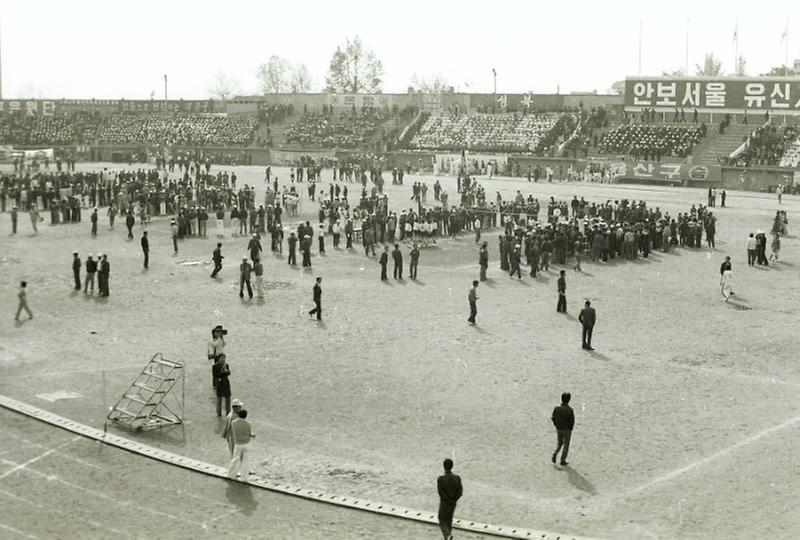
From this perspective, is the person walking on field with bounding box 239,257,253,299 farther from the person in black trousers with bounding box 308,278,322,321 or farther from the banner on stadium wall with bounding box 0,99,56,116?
the banner on stadium wall with bounding box 0,99,56,116

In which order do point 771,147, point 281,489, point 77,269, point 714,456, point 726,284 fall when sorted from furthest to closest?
point 771,147 → point 77,269 → point 726,284 → point 714,456 → point 281,489

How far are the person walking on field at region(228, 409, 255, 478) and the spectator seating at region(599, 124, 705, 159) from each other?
5470 centimetres

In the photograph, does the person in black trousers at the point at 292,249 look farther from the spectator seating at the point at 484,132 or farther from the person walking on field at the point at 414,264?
the spectator seating at the point at 484,132

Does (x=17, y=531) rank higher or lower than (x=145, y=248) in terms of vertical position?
lower

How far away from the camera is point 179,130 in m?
88.4

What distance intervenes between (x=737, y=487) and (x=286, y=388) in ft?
27.4

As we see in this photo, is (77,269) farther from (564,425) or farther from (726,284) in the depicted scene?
(726,284)

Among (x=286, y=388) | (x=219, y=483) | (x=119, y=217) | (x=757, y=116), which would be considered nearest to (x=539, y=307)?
(x=286, y=388)

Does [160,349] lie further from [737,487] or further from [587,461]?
[737,487]

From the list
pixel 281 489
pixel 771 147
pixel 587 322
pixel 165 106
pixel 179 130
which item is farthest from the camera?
pixel 165 106

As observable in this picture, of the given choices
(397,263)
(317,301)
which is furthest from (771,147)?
(317,301)

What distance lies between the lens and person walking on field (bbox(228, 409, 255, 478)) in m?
13.4

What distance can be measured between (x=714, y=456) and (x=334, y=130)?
69.8 metres

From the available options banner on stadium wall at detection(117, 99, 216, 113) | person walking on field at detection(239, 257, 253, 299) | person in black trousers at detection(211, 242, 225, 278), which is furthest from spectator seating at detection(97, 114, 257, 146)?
person walking on field at detection(239, 257, 253, 299)
